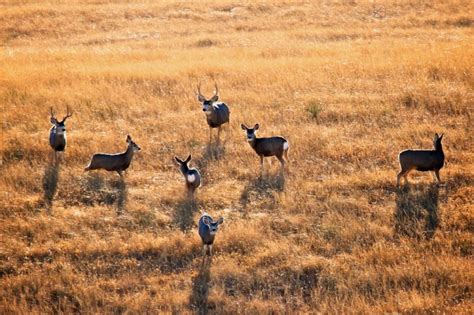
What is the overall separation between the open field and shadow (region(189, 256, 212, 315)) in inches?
1.5

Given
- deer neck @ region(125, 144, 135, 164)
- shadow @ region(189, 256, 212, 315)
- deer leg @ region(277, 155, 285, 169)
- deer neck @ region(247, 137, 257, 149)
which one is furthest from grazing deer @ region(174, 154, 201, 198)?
shadow @ region(189, 256, 212, 315)

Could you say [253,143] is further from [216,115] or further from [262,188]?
[216,115]

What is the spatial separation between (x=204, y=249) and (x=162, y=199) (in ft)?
7.53

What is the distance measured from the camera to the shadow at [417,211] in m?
13.0

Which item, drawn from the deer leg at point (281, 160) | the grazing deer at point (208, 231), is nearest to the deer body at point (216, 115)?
the deer leg at point (281, 160)

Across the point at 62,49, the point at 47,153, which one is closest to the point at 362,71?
the point at 47,153

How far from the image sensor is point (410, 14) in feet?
118

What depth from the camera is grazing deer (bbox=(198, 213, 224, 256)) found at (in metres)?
12.1

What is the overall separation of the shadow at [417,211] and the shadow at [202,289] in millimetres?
3863

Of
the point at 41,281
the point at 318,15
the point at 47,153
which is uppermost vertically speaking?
the point at 318,15

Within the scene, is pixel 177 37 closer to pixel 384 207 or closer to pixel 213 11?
pixel 213 11

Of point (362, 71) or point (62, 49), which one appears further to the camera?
point (62, 49)

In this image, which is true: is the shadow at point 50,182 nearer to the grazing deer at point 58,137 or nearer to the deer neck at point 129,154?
the grazing deer at point 58,137

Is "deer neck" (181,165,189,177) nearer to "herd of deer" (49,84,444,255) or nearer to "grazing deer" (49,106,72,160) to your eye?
"herd of deer" (49,84,444,255)
